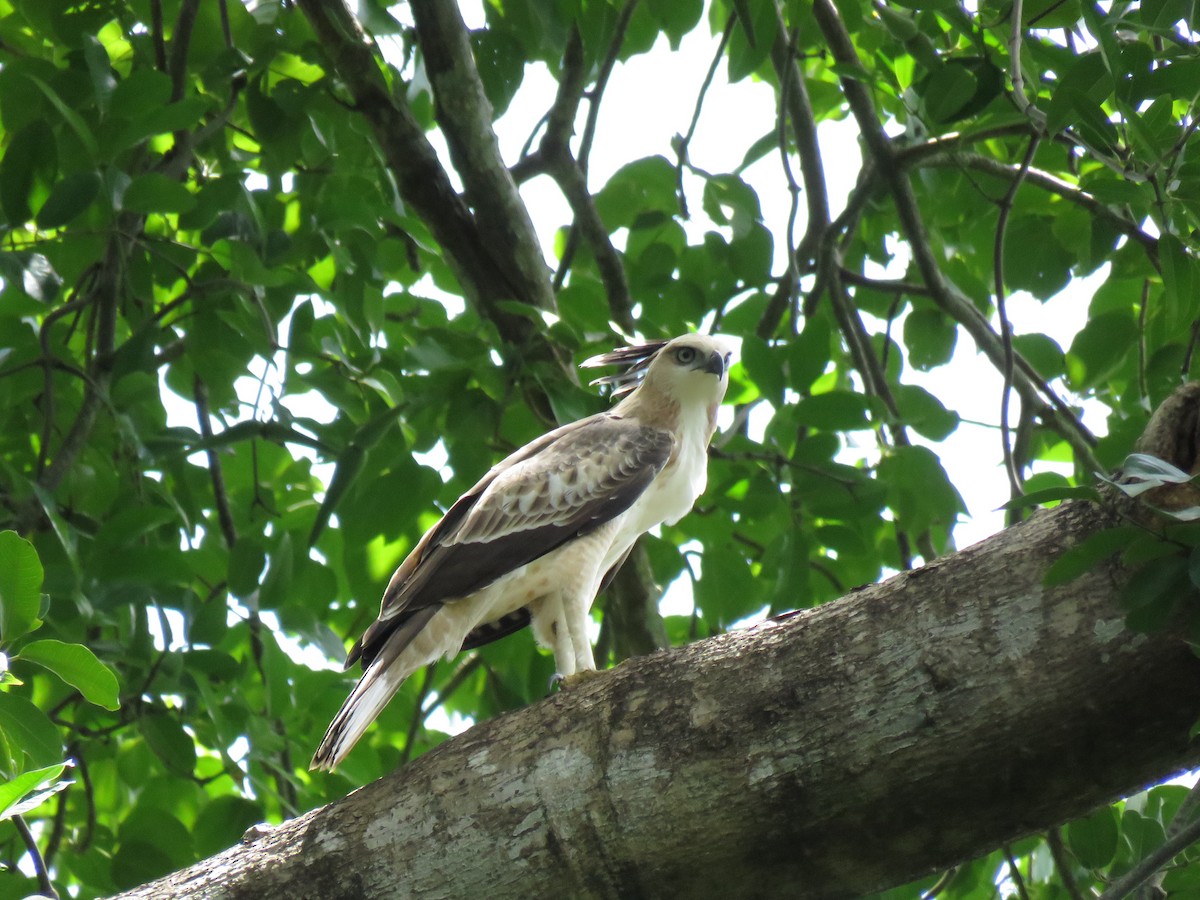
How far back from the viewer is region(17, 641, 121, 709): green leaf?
259cm

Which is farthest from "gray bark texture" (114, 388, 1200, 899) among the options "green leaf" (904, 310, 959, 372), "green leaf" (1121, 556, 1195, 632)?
"green leaf" (904, 310, 959, 372)

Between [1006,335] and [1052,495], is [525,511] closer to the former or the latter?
[1006,335]

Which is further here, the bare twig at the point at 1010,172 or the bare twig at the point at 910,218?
the bare twig at the point at 910,218

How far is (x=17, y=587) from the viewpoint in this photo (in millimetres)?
2576

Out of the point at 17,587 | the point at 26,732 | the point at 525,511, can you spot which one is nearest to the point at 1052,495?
the point at 17,587

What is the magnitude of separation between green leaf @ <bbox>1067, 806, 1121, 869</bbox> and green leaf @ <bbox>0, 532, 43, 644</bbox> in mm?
2979

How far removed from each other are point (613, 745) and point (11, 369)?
327 centimetres

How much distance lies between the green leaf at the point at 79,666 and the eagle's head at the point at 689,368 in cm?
259

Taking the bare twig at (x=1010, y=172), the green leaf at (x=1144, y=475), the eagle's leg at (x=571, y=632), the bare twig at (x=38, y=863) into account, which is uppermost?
the bare twig at (x=1010, y=172)

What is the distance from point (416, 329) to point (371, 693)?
1.89 m

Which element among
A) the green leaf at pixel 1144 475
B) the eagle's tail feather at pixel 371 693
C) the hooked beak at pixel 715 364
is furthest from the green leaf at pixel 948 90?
the eagle's tail feather at pixel 371 693

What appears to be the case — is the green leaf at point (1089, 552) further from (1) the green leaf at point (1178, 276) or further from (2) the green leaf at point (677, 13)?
(2) the green leaf at point (677, 13)

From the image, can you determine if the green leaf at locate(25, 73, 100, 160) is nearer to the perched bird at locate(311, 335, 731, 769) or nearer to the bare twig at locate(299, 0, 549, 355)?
the bare twig at locate(299, 0, 549, 355)

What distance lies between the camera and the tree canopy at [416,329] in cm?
433
